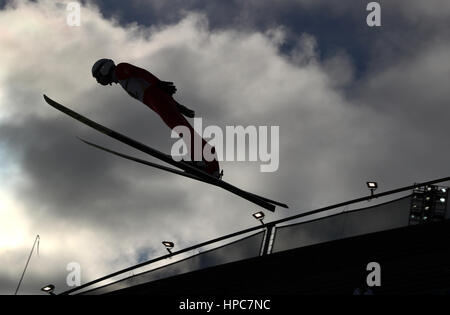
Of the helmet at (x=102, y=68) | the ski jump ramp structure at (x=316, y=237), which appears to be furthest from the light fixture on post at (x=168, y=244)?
the helmet at (x=102, y=68)

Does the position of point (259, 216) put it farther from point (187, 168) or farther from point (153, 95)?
point (153, 95)

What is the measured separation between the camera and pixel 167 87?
886 centimetres

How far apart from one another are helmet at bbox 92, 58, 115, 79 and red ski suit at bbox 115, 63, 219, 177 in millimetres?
305

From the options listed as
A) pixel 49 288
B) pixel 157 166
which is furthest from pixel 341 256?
pixel 49 288

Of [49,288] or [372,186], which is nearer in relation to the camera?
[372,186]

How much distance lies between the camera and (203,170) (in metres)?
8.57

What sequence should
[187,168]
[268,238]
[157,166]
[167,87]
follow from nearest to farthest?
[187,168] < [167,87] < [157,166] < [268,238]

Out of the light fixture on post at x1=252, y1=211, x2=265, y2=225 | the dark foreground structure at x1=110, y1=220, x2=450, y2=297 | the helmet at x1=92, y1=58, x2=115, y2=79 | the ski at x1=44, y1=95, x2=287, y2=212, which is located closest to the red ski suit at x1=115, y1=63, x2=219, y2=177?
the ski at x1=44, y1=95, x2=287, y2=212

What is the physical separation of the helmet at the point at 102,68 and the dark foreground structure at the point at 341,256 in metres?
3.95

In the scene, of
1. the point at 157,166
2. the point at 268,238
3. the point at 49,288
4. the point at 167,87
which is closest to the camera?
the point at 167,87

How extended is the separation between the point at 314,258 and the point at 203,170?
102 inches

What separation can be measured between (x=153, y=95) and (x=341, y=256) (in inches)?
166

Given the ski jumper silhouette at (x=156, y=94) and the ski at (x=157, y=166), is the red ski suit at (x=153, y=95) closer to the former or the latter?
the ski jumper silhouette at (x=156, y=94)
